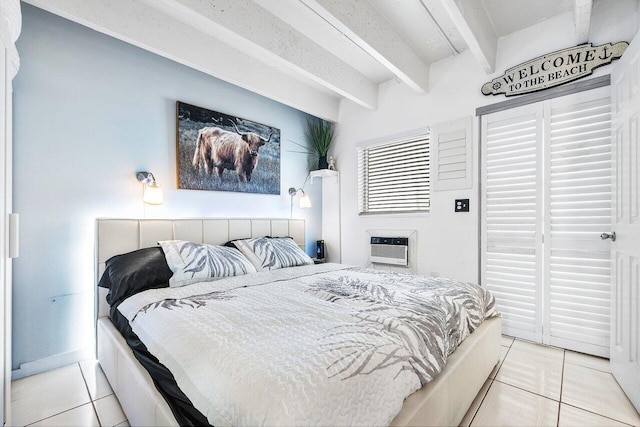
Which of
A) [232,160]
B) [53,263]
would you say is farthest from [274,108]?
[53,263]

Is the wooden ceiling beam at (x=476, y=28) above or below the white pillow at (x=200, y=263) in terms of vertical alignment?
above

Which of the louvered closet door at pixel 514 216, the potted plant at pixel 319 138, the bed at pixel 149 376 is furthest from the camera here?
the potted plant at pixel 319 138

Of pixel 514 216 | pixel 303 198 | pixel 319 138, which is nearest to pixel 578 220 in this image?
pixel 514 216

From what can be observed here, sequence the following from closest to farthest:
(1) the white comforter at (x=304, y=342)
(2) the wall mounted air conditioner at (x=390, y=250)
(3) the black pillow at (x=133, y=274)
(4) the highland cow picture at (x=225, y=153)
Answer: (1) the white comforter at (x=304, y=342), (3) the black pillow at (x=133, y=274), (4) the highland cow picture at (x=225, y=153), (2) the wall mounted air conditioner at (x=390, y=250)

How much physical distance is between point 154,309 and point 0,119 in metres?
1.04

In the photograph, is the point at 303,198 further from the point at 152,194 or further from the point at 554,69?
the point at 554,69

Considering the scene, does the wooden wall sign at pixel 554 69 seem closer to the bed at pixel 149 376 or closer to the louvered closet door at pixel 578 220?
the louvered closet door at pixel 578 220

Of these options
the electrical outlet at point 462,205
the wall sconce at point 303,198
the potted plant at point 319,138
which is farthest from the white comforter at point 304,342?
the potted plant at point 319,138

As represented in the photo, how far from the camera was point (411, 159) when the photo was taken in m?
3.28

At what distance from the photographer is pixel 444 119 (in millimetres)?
2965

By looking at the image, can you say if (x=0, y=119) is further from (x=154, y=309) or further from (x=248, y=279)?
(x=248, y=279)

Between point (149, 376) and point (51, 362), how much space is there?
53.0 inches

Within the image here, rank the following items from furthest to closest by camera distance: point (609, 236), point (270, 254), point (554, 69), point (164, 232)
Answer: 1. point (270, 254)
2. point (164, 232)
3. point (554, 69)
4. point (609, 236)

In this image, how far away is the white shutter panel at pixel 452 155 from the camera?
2.80 m
